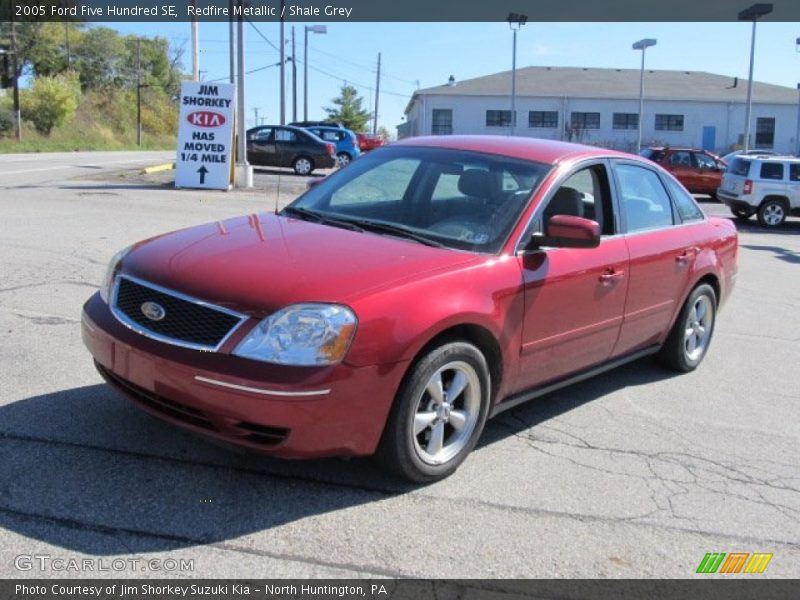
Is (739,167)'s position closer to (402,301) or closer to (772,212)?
(772,212)

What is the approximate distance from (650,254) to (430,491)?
237 centimetres

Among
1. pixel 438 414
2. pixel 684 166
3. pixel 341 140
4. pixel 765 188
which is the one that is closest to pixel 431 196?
pixel 438 414

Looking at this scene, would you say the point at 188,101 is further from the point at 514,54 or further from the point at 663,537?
the point at 514,54

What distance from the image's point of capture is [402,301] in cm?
353

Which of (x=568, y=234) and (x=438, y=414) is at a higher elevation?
(x=568, y=234)

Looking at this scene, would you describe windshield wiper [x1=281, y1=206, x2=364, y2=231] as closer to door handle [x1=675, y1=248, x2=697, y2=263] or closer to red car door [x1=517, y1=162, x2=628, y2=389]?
red car door [x1=517, y1=162, x2=628, y2=389]

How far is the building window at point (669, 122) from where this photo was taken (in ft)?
180

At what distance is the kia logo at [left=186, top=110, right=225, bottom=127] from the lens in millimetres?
17688

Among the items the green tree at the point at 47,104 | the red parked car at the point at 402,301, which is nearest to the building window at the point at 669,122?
the green tree at the point at 47,104

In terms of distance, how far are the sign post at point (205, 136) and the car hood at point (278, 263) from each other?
14.1m

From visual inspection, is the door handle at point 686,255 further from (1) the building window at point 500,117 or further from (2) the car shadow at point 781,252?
(1) the building window at point 500,117

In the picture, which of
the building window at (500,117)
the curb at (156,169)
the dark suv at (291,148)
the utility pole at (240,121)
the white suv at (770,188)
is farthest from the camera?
the building window at (500,117)

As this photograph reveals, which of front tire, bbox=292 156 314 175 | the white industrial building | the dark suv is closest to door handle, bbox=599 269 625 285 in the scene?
the dark suv

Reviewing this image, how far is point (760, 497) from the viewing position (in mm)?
3996
